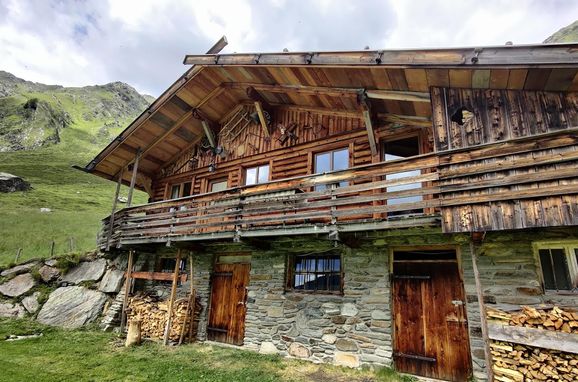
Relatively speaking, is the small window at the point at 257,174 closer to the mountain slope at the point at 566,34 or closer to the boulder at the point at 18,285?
the boulder at the point at 18,285

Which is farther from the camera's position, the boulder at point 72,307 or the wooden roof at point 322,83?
the boulder at point 72,307

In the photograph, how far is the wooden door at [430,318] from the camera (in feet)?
23.8

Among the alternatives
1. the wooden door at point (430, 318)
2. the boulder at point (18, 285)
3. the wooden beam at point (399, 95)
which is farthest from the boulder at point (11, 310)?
the wooden beam at point (399, 95)

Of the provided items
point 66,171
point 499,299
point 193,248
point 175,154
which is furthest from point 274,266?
point 66,171

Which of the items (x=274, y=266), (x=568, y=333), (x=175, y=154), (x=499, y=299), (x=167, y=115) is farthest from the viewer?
(x=175, y=154)

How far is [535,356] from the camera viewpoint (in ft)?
18.4

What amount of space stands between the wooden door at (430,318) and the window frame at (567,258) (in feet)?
5.10

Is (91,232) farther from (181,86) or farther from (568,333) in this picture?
(568,333)

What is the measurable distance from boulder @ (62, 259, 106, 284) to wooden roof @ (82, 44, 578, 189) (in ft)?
13.2

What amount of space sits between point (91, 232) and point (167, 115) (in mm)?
20761

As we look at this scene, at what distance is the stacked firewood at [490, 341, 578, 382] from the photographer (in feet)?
17.6

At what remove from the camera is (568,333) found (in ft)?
17.7

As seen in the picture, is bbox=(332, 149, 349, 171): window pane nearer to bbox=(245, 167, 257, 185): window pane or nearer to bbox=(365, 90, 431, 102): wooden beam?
bbox=(365, 90, 431, 102): wooden beam

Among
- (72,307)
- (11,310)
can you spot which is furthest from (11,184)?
(72,307)
